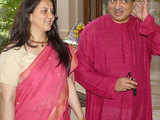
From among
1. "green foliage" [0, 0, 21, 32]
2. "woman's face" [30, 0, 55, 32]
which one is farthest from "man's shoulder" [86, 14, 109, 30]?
"green foliage" [0, 0, 21, 32]

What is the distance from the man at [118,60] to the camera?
2.37 metres

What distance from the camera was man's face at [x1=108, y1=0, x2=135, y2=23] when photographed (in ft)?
7.70

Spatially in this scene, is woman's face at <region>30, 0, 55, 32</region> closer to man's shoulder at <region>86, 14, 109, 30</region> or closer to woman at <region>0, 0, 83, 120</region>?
woman at <region>0, 0, 83, 120</region>

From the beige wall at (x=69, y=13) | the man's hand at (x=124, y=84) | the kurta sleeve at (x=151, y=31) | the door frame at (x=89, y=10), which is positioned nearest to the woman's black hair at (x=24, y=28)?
the man's hand at (x=124, y=84)

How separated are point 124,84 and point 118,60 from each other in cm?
25

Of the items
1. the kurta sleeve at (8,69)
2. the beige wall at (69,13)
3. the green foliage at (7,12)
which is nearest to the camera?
the kurta sleeve at (8,69)

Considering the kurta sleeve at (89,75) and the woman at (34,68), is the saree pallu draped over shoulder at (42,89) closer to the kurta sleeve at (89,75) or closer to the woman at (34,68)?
the woman at (34,68)

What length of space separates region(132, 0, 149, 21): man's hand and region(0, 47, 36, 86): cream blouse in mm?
918

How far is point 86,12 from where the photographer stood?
9586 mm

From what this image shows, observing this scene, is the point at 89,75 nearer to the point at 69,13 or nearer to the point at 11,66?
the point at 11,66

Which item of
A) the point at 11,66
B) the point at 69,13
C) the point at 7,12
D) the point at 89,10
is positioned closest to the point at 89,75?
the point at 11,66

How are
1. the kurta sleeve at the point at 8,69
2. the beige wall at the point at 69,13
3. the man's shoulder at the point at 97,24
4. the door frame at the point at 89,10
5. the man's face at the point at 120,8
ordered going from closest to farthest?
1. the kurta sleeve at the point at 8,69
2. the man's face at the point at 120,8
3. the man's shoulder at the point at 97,24
4. the door frame at the point at 89,10
5. the beige wall at the point at 69,13

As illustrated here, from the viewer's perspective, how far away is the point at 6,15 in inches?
368

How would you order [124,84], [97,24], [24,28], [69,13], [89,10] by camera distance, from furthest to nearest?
[69,13]
[89,10]
[97,24]
[124,84]
[24,28]
